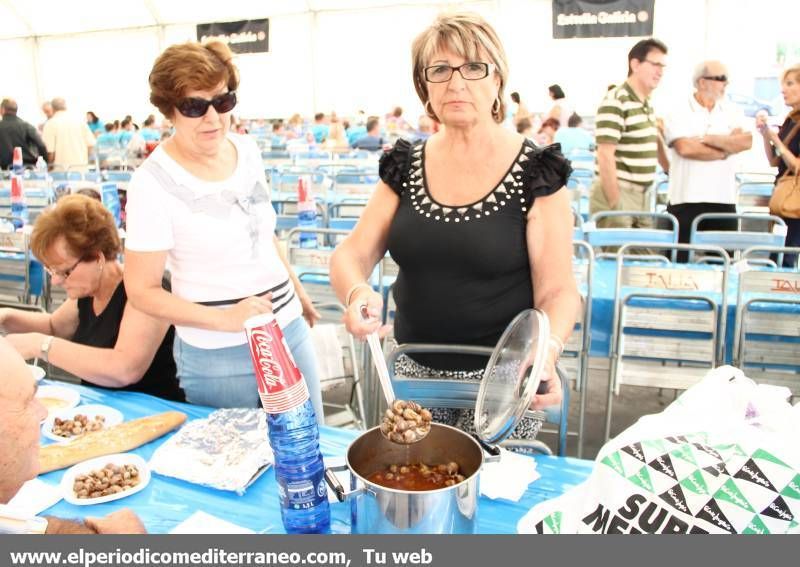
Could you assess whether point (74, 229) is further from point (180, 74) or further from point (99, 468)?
point (99, 468)

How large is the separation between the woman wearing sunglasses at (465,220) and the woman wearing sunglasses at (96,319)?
2.41 feet

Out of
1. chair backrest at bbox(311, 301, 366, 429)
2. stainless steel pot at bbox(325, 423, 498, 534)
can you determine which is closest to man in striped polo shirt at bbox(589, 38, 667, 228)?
chair backrest at bbox(311, 301, 366, 429)

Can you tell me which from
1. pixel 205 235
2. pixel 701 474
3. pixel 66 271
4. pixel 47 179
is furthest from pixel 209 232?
pixel 47 179

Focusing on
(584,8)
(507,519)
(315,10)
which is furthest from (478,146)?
(315,10)

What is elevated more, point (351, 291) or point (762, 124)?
point (762, 124)

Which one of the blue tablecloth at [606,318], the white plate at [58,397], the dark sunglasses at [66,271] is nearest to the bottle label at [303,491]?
the white plate at [58,397]

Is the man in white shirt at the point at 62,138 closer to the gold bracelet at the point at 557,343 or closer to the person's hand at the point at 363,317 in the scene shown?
the person's hand at the point at 363,317

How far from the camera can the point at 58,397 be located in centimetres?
200

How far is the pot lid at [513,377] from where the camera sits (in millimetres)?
1031

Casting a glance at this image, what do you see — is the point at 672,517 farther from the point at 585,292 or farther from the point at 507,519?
the point at 585,292

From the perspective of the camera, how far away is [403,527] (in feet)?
3.14

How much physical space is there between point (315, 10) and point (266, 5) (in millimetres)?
1283

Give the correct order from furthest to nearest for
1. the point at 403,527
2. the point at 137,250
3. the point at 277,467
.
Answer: the point at 137,250 → the point at 277,467 → the point at 403,527

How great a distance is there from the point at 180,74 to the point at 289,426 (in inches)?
46.2
